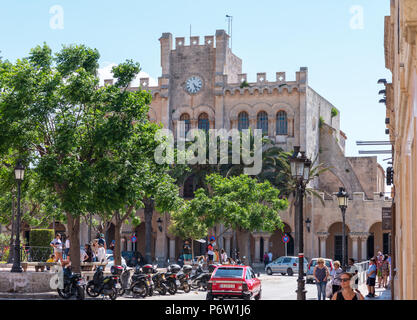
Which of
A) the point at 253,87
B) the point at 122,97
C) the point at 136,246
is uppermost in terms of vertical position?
the point at 253,87

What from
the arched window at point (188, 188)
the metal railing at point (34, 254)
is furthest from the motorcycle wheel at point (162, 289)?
the arched window at point (188, 188)

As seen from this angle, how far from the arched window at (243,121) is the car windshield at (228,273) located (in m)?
37.5

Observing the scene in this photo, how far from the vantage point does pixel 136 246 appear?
60.8 metres

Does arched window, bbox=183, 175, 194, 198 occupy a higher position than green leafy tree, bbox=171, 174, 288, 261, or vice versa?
arched window, bbox=183, 175, 194, 198

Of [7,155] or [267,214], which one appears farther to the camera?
[267,214]

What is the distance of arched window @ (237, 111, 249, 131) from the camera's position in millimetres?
58250

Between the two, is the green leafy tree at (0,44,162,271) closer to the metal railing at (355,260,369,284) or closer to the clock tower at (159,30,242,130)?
the metal railing at (355,260,369,284)

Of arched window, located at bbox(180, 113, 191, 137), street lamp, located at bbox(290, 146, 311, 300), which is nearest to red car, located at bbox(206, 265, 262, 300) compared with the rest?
street lamp, located at bbox(290, 146, 311, 300)

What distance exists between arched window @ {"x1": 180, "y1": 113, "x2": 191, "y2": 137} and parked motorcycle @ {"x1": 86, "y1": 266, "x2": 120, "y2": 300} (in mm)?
37423

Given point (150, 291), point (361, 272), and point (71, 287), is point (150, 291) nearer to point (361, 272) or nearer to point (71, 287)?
point (71, 287)

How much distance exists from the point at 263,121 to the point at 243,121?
5.63 feet

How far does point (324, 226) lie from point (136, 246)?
1651 cm
